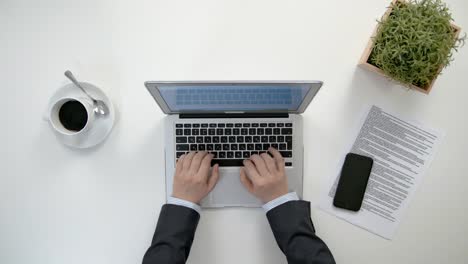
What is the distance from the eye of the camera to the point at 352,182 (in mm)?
771

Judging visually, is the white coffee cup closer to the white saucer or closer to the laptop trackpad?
the white saucer

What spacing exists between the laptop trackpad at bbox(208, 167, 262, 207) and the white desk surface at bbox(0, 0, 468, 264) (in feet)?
0.07

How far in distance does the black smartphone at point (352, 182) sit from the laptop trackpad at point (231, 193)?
0.20 meters

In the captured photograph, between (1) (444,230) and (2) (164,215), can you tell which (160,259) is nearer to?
(2) (164,215)

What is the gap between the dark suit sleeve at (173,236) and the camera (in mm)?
664

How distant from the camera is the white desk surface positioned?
76 cm

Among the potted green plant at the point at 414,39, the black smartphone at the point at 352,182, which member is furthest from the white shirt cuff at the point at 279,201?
the potted green plant at the point at 414,39

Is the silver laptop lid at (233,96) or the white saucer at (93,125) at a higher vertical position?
the silver laptop lid at (233,96)

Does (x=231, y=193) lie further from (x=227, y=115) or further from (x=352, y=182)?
(x=352, y=182)

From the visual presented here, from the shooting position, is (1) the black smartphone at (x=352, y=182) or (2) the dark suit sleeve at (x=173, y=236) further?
(1) the black smartphone at (x=352, y=182)

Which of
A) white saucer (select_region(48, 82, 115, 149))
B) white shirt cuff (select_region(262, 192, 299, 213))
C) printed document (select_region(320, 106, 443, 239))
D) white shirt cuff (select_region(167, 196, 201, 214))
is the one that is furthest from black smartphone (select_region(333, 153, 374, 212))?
white saucer (select_region(48, 82, 115, 149))

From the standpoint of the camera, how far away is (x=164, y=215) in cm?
70

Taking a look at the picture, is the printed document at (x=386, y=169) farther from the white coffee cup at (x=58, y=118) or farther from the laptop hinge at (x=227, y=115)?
the white coffee cup at (x=58, y=118)

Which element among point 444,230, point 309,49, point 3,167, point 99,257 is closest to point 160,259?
point 99,257
